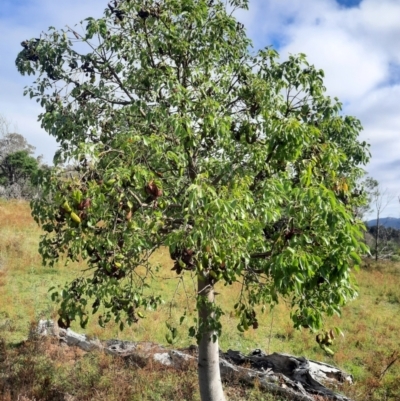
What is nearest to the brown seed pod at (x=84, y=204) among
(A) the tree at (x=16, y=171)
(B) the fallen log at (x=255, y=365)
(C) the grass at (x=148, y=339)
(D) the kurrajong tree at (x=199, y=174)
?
(D) the kurrajong tree at (x=199, y=174)

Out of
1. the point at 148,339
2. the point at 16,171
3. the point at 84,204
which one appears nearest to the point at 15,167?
the point at 16,171

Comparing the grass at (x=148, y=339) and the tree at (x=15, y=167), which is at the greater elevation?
the tree at (x=15, y=167)

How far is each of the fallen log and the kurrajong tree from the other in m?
2.20

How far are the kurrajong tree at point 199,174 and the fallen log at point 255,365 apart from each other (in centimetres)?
220

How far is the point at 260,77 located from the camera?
5.89 meters

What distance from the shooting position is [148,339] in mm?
10672

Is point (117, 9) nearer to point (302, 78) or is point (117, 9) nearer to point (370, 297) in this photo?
point (302, 78)

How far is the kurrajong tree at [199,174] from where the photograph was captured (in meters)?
3.38

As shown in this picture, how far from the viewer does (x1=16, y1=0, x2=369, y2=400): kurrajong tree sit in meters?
3.38

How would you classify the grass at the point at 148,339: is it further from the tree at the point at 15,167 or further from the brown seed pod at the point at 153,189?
the tree at the point at 15,167

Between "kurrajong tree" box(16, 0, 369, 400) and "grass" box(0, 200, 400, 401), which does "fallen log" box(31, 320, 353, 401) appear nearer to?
"grass" box(0, 200, 400, 401)

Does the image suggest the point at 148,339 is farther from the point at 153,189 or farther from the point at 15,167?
the point at 15,167

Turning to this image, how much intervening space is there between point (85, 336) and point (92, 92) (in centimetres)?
656

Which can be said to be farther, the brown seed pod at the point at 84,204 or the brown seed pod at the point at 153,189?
the brown seed pod at the point at 153,189
